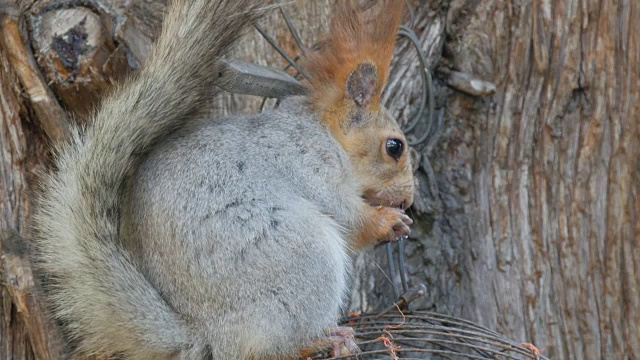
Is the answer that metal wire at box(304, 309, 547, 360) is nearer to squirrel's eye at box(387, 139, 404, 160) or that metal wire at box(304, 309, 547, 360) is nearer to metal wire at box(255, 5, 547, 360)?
metal wire at box(255, 5, 547, 360)

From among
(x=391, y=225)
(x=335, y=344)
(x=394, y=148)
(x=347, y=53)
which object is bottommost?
(x=335, y=344)

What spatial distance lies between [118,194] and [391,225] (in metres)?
0.54

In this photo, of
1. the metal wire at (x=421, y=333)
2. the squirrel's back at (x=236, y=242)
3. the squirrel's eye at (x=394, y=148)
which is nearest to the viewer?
the metal wire at (x=421, y=333)

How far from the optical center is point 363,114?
1756 mm

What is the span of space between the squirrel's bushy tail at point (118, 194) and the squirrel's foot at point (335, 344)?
0.22 meters

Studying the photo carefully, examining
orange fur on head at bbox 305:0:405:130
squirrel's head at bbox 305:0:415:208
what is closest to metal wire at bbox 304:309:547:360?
squirrel's head at bbox 305:0:415:208

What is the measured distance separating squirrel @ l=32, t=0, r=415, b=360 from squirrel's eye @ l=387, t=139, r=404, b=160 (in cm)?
19

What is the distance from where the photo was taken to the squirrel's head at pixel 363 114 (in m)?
1.71

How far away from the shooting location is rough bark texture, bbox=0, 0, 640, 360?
2.02m

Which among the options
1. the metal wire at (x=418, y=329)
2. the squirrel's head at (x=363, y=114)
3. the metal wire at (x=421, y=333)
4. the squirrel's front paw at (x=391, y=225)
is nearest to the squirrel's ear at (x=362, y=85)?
the squirrel's head at (x=363, y=114)

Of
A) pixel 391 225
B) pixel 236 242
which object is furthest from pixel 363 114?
pixel 236 242

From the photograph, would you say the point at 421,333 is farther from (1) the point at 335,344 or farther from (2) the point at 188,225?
(2) the point at 188,225

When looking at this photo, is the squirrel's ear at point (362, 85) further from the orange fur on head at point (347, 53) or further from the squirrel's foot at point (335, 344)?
the squirrel's foot at point (335, 344)

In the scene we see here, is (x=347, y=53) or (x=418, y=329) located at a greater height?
(x=347, y=53)
